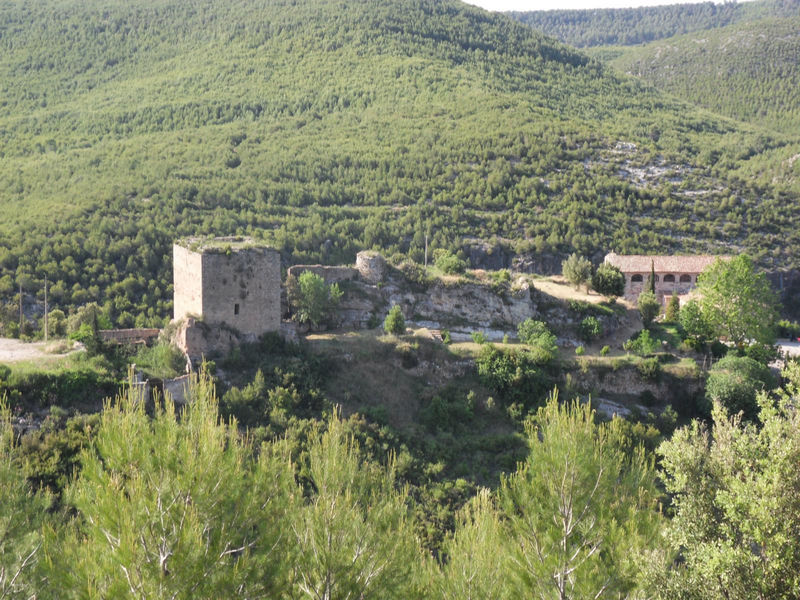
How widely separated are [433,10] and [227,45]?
84.2ft

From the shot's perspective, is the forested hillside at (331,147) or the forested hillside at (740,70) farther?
the forested hillside at (740,70)

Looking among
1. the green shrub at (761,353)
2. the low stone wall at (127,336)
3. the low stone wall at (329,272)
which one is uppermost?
the low stone wall at (329,272)

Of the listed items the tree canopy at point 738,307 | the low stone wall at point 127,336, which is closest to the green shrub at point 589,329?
the tree canopy at point 738,307

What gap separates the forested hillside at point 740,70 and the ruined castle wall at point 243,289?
3613 inches

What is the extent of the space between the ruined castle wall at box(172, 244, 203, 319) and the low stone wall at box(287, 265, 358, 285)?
5563 mm

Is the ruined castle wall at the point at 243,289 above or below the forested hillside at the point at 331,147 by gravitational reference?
below

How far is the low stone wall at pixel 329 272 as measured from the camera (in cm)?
3778

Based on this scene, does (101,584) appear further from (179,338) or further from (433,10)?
(433,10)

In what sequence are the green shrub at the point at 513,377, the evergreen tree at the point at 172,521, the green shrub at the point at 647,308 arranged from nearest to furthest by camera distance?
the evergreen tree at the point at 172,521, the green shrub at the point at 513,377, the green shrub at the point at 647,308

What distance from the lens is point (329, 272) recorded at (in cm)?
3869

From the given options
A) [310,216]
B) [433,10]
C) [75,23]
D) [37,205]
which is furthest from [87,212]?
[433,10]

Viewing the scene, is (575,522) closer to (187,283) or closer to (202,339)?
(202,339)

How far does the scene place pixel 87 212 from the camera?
5316cm

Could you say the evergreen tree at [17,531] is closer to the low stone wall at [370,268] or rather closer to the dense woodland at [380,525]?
the dense woodland at [380,525]
